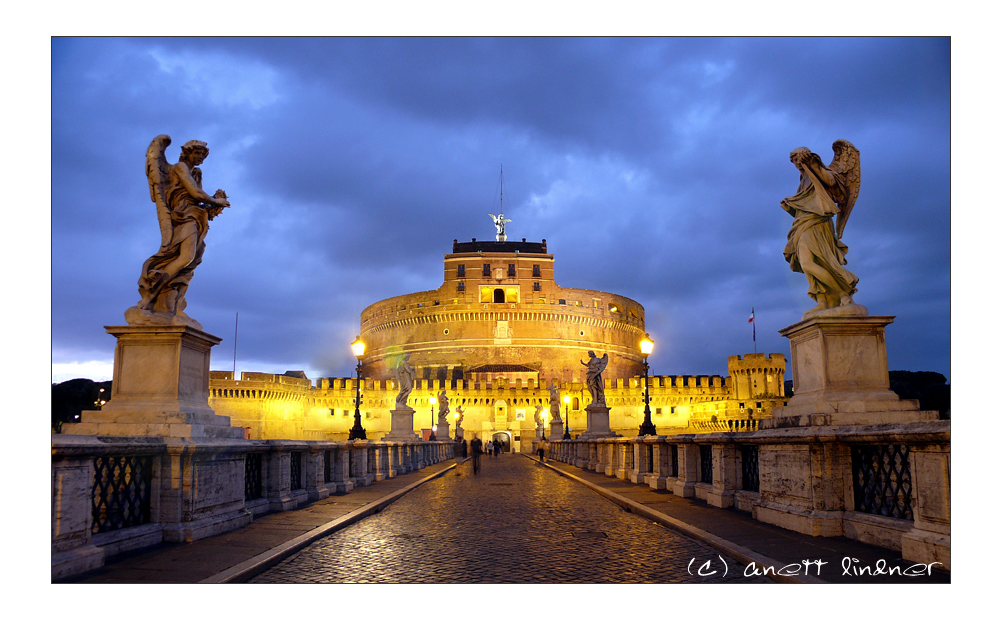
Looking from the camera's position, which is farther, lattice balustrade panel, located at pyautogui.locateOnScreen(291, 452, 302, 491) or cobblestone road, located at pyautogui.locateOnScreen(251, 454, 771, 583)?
lattice balustrade panel, located at pyautogui.locateOnScreen(291, 452, 302, 491)

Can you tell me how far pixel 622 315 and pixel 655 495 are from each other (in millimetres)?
81642

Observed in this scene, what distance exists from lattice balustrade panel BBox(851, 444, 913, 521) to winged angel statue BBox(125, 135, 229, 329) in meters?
6.20

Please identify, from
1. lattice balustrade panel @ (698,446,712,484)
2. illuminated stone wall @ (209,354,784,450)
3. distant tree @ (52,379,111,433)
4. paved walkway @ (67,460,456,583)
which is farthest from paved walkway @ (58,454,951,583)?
illuminated stone wall @ (209,354,784,450)

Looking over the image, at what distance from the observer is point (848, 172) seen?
7.18m

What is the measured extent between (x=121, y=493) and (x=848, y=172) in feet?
24.6

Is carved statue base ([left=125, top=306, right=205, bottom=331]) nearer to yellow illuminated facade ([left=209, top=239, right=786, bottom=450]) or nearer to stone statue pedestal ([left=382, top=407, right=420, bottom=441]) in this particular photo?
stone statue pedestal ([left=382, top=407, right=420, bottom=441])

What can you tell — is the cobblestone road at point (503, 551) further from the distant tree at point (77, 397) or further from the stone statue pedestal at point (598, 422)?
the distant tree at point (77, 397)

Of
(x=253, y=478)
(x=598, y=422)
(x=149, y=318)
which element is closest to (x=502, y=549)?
(x=253, y=478)

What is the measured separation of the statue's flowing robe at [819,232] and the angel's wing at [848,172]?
0.07m

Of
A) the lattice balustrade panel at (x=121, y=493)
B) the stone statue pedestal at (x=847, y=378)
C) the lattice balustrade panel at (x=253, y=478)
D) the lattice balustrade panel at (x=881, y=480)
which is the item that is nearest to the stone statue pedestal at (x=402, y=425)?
the lattice balustrade panel at (x=253, y=478)

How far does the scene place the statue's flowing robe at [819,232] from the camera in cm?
690

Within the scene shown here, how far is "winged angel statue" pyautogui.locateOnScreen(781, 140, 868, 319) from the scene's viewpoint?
6.93 meters

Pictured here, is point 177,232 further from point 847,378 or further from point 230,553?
point 847,378

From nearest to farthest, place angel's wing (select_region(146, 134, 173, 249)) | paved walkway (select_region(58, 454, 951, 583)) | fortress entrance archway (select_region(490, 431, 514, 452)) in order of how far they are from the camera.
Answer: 1. paved walkway (select_region(58, 454, 951, 583))
2. angel's wing (select_region(146, 134, 173, 249))
3. fortress entrance archway (select_region(490, 431, 514, 452))
